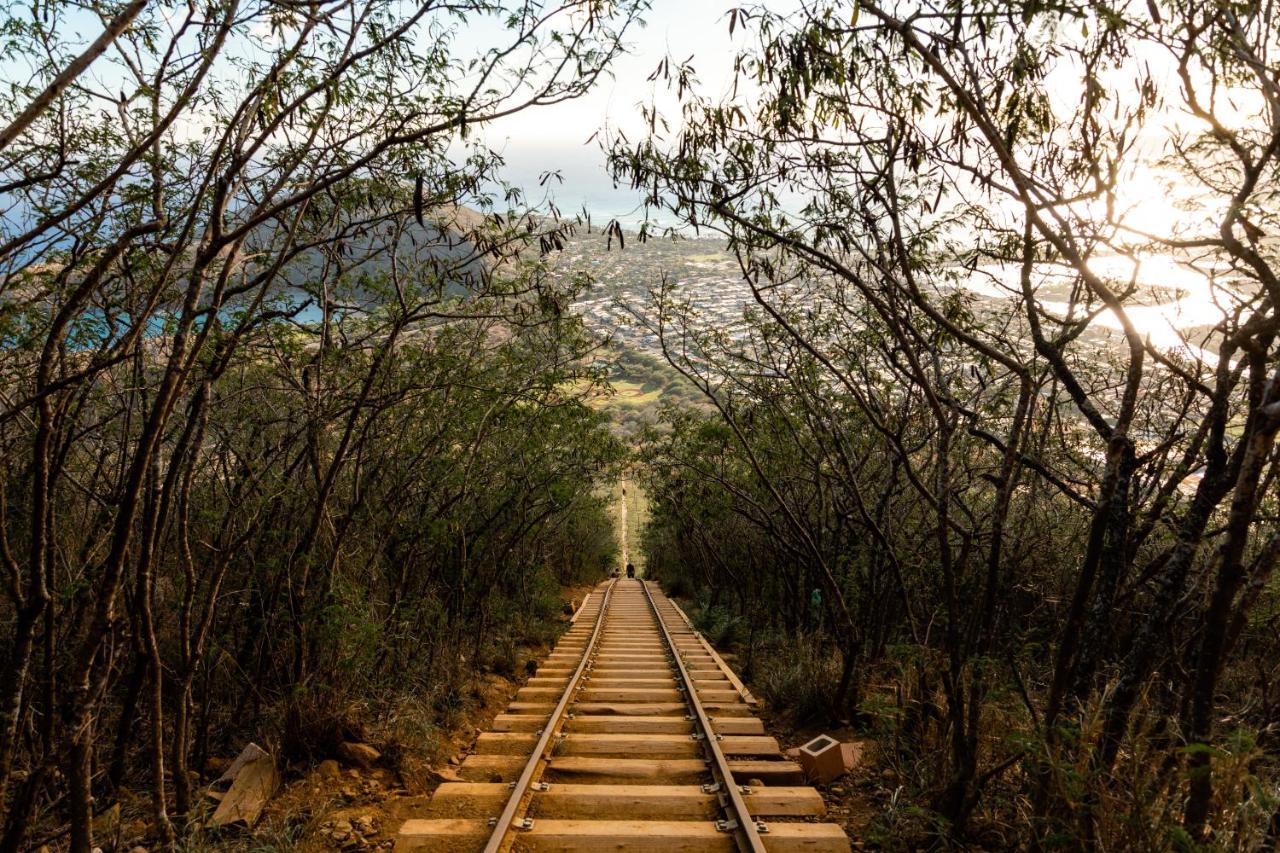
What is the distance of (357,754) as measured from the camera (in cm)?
669

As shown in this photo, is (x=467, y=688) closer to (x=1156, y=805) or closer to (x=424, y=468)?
(x=424, y=468)

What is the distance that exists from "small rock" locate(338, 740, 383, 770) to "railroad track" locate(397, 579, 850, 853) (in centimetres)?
92

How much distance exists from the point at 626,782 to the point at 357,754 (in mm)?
2592

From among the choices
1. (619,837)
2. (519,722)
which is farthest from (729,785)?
(519,722)

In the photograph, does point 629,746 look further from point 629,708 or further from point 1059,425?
point 1059,425

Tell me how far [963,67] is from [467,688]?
30.0 ft

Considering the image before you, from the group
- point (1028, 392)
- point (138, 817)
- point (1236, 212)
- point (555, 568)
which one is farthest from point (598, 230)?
point (555, 568)

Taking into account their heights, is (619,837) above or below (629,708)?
above

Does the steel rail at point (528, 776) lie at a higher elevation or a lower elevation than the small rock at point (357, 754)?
higher

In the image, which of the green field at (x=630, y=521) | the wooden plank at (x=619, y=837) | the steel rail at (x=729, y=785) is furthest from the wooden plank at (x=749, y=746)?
the green field at (x=630, y=521)

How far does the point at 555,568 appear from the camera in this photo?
33438 millimetres

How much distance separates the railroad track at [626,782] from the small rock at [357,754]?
919 millimetres

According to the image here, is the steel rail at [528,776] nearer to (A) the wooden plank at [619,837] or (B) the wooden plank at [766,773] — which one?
(A) the wooden plank at [619,837]

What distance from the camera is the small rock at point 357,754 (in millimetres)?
6656
